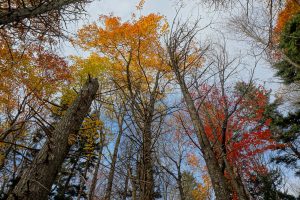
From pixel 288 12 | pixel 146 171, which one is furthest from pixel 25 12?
pixel 288 12

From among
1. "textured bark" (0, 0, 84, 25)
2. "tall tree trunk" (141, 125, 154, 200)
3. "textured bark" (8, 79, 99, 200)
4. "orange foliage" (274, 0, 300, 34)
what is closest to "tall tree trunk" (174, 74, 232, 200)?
"tall tree trunk" (141, 125, 154, 200)

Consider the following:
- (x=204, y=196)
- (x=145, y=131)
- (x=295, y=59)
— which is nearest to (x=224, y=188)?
(x=145, y=131)

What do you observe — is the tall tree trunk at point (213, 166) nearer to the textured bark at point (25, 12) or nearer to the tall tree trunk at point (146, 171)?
the tall tree trunk at point (146, 171)

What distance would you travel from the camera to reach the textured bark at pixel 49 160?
2055mm

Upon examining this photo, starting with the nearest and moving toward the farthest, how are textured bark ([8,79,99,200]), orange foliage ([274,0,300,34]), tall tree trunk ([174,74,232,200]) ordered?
textured bark ([8,79,99,200]), tall tree trunk ([174,74,232,200]), orange foliage ([274,0,300,34])

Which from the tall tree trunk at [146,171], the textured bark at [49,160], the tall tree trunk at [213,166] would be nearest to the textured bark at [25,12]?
the textured bark at [49,160]

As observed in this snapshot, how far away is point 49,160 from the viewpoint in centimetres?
226

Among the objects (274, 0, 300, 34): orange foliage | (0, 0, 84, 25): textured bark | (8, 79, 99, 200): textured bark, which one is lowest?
(8, 79, 99, 200): textured bark

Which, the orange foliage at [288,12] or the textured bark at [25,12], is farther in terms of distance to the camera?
the orange foliage at [288,12]

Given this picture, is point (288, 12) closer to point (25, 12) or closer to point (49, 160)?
point (25, 12)

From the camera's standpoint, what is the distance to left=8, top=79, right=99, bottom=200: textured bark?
2.05 metres

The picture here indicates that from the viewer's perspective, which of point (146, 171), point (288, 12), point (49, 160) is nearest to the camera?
point (49, 160)

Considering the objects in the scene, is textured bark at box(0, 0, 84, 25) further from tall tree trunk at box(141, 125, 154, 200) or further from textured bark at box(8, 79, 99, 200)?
tall tree trunk at box(141, 125, 154, 200)

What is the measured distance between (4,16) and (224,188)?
3.76 meters
